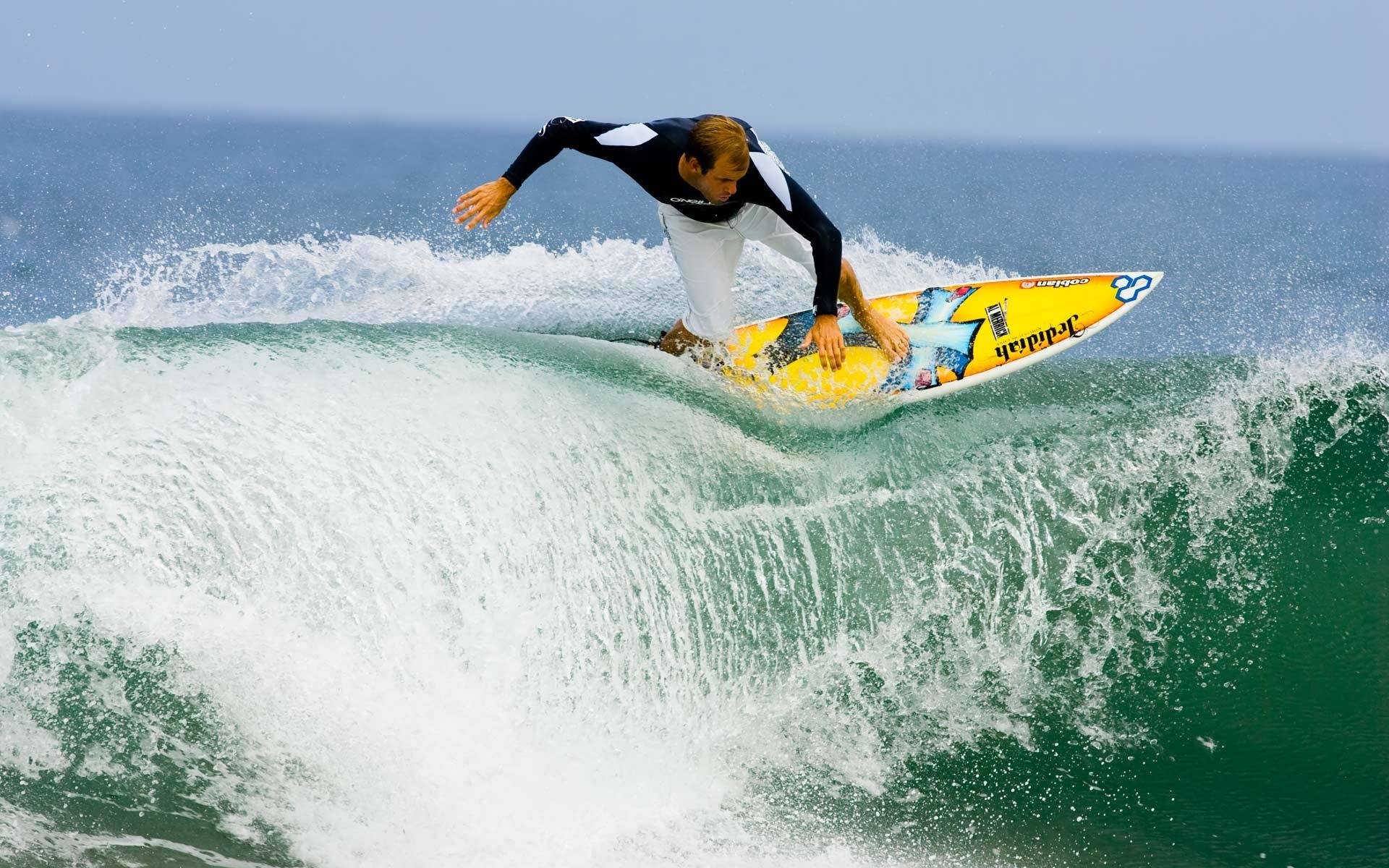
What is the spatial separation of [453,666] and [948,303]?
2.85 meters

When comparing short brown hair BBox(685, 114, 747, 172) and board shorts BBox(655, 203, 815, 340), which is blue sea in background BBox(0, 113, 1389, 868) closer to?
board shorts BBox(655, 203, 815, 340)

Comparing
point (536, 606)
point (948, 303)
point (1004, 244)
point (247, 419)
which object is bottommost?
point (536, 606)

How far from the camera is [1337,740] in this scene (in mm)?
3928

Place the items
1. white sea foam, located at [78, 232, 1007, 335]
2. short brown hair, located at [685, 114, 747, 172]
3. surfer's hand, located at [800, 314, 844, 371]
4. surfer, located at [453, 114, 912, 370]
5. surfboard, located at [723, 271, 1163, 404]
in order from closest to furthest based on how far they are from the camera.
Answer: short brown hair, located at [685, 114, 747, 172] < surfer, located at [453, 114, 912, 370] < surfer's hand, located at [800, 314, 844, 371] < surfboard, located at [723, 271, 1163, 404] < white sea foam, located at [78, 232, 1007, 335]

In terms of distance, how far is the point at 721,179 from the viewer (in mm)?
4086

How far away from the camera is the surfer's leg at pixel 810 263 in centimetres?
466

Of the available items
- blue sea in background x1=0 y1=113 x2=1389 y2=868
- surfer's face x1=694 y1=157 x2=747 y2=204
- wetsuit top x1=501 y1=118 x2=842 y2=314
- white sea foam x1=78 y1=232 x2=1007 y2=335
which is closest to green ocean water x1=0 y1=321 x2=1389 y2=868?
blue sea in background x1=0 y1=113 x2=1389 y2=868

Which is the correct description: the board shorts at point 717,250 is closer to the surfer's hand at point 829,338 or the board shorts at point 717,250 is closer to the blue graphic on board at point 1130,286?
the surfer's hand at point 829,338

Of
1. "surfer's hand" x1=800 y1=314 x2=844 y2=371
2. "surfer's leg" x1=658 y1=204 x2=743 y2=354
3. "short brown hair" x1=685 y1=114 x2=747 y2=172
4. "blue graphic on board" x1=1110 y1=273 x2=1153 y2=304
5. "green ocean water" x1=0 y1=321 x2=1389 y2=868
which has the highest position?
"short brown hair" x1=685 y1=114 x2=747 y2=172

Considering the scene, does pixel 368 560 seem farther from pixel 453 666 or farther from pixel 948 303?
pixel 948 303

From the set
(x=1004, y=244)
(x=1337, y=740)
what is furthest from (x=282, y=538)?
(x=1004, y=244)

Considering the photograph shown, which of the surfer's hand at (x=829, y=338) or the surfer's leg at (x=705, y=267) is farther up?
the surfer's leg at (x=705, y=267)

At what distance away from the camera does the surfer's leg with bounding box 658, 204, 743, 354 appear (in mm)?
4719

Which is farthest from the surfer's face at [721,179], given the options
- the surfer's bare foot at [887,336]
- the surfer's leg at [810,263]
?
the surfer's bare foot at [887,336]
